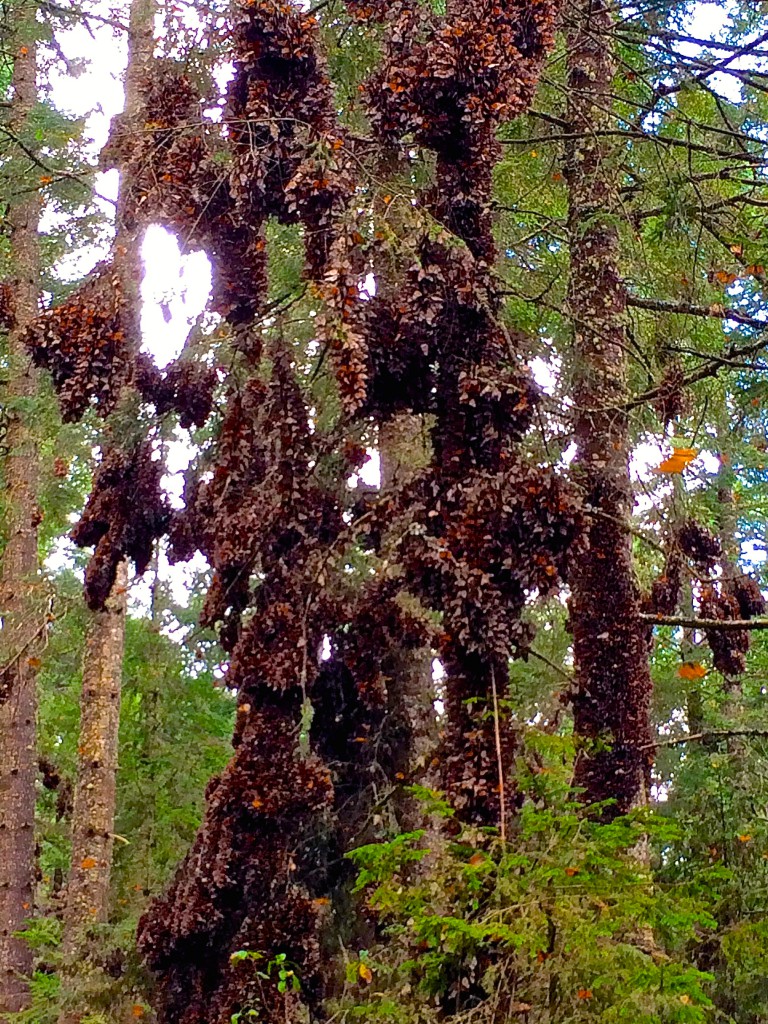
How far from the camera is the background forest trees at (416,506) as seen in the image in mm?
4168

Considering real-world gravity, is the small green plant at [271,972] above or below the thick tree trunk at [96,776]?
below

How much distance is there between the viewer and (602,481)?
5.84 meters

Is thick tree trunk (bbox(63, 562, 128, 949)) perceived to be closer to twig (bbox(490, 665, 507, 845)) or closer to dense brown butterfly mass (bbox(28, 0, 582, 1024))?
dense brown butterfly mass (bbox(28, 0, 582, 1024))

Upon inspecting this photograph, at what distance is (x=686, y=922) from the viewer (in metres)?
3.80

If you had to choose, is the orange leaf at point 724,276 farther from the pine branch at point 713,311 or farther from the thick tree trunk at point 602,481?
the thick tree trunk at point 602,481

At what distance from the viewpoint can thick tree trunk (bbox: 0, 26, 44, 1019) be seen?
8875mm

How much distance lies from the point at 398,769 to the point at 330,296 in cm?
355

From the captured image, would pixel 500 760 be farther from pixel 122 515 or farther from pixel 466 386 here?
pixel 122 515

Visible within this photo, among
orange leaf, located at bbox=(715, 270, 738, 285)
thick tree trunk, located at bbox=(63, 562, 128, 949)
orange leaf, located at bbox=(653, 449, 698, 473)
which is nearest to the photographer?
orange leaf, located at bbox=(653, 449, 698, 473)

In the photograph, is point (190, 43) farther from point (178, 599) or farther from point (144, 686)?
point (178, 599)

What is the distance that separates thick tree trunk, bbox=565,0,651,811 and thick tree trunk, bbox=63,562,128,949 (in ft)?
13.1

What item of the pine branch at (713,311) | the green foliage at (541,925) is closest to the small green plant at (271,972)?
the green foliage at (541,925)

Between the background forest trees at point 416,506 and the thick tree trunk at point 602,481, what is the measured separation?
0.08 ft

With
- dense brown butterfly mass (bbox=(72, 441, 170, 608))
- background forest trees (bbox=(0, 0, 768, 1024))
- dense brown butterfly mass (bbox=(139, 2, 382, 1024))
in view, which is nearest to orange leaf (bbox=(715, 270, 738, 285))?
background forest trees (bbox=(0, 0, 768, 1024))
